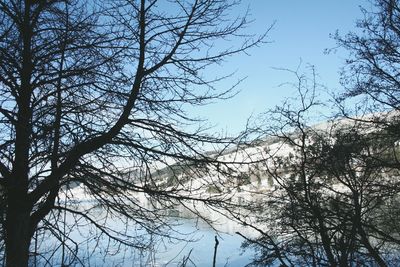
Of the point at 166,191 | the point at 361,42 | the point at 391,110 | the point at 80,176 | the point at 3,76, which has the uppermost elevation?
the point at 361,42

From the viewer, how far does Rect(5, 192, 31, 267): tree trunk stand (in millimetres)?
3711

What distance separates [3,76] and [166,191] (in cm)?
224

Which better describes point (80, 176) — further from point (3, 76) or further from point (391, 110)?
point (391, 110)

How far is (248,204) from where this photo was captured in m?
4.49

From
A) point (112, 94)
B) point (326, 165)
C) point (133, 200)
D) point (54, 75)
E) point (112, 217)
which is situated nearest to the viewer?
point (54, 75)

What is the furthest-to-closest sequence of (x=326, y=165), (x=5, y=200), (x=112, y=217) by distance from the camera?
1. (x=326, y=165)
2. (x=112, y=217)
3. (x=5, y=200)

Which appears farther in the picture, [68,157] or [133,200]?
[133,200]

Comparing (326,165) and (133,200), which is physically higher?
(326,165)

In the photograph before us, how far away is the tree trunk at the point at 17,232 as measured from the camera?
371cm

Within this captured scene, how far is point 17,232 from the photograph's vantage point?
3787 mm

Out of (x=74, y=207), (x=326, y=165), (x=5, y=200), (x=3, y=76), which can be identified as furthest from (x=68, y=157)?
(x=326, y=165)


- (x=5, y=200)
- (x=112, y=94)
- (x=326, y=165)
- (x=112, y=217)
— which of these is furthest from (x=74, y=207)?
(x=326, y=165)

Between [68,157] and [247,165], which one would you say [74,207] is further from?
[247,165]

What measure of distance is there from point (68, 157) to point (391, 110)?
254 inches
